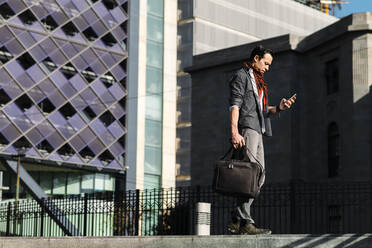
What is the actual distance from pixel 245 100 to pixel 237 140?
0.93m

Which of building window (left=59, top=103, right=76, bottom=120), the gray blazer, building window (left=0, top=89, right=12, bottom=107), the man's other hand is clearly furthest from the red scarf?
building window (left=59, top=103, right=76, bottom=120)

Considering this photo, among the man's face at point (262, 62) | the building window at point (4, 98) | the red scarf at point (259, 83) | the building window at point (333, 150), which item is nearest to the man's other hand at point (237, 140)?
the red scarf at point (259, 83)

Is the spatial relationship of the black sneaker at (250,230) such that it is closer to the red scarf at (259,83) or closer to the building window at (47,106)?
the red scarf at (259,83)

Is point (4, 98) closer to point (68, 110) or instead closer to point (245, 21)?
point (68, 110)

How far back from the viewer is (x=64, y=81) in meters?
68.8

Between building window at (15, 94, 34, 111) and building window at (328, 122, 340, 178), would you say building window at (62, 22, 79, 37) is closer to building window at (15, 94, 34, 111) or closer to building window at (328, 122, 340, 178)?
building window at (15, 94, 34, 111)

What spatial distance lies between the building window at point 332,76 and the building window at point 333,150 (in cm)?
195

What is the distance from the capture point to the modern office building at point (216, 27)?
260 feet

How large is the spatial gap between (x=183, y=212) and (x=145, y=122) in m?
53.2

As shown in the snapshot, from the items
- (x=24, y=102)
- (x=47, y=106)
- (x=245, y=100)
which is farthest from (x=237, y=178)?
(x=47, y=106)

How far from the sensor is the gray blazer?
42.3 ft

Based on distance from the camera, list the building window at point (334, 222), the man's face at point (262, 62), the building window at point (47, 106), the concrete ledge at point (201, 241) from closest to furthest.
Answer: the man's face at point (262, 62)
the concrete ledge at point (201, 241)
the building window at point (334, 222)
the building window at point (47, 106)

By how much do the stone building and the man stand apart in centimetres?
2777

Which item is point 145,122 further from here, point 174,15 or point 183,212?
point 183,212
